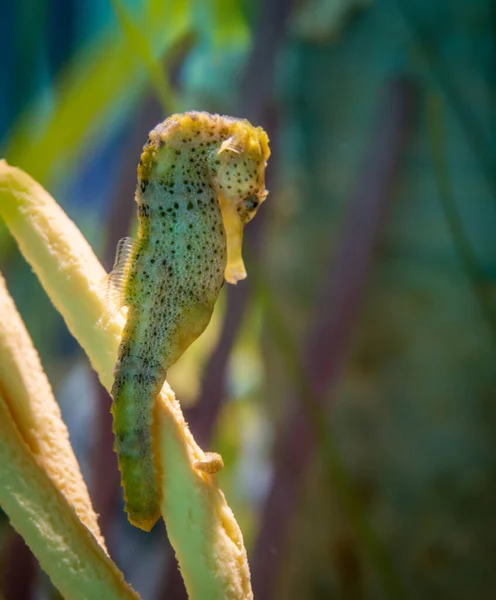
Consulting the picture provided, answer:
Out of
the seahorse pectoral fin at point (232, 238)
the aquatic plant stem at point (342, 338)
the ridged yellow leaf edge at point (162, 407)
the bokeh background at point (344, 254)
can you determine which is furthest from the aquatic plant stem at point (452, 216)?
the ridged yellow leaf edge at point (162, 407)

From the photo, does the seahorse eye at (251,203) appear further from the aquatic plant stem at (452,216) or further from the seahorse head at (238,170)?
the aquatic plant stem at (452,216)

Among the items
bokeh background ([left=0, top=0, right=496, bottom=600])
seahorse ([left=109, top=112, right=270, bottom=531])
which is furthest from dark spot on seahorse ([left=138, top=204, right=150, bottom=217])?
bokeh background ([left=0, top=0, right=496, bottom=600])

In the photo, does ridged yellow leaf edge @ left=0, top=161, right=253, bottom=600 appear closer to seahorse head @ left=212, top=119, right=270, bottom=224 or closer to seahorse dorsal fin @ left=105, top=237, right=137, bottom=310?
seahorse dorsal fin @ left=105, top=237, right=137, bottom=310

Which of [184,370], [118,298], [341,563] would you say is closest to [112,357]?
[118,298]

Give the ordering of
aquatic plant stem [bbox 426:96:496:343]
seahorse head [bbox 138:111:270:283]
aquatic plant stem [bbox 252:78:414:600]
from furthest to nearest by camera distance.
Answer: aquatic plant stem [bbox 252:78:414:600]
aquatic plant stem [bbox 426:96:496:343]
seahorse head [bbox 138:111:270:283]

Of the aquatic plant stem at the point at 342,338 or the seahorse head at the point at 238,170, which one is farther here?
the aquatic plant stem at the point at 342,338

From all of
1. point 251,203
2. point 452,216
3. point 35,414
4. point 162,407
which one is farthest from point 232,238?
point 452,216

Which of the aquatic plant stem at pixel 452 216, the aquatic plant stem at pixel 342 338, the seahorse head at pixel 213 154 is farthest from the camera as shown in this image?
the aquatic plant stem at pixel 342 338
